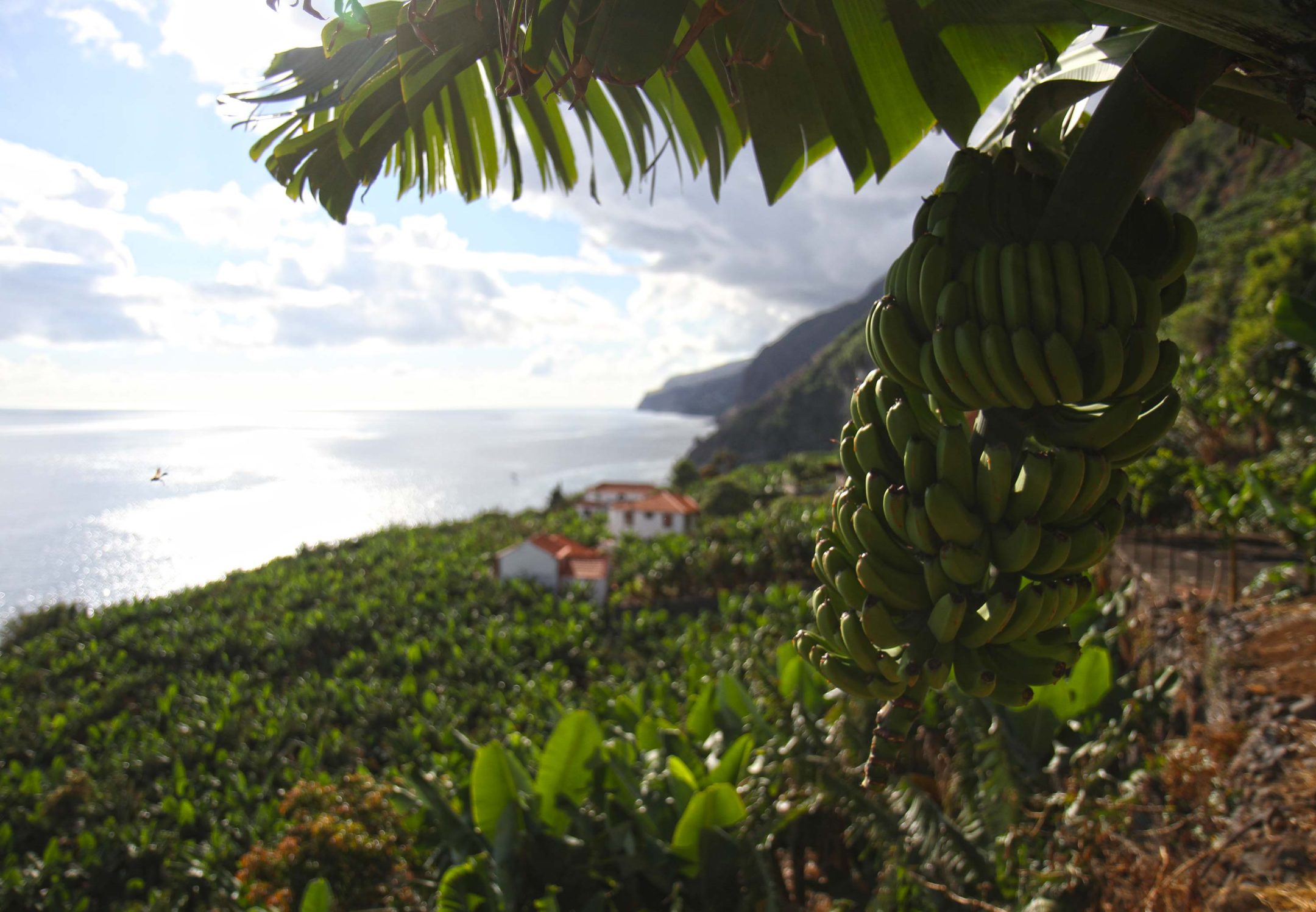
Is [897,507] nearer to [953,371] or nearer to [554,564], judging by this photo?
[953,371]

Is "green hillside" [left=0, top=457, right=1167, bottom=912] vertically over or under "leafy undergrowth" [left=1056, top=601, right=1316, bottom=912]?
under

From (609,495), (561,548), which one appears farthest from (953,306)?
(609,495)

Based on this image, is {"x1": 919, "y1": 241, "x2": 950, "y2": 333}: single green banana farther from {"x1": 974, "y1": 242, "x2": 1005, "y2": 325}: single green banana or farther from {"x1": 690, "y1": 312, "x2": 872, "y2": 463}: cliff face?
{"x1": 690, "y1": 312, "x2": 872, "y2": 463}: cliff face

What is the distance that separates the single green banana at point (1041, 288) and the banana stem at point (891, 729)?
1.65ft

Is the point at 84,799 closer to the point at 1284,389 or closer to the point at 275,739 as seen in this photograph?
the point at 275,739

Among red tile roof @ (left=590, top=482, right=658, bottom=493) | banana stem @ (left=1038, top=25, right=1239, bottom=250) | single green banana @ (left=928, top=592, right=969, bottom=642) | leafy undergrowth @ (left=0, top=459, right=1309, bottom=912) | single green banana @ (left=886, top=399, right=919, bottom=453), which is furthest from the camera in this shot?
red tile roof @ (left=590, top=482, right=658, bottom=493)

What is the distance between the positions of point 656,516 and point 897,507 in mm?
21636

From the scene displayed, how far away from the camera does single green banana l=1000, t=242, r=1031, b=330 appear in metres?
0.90

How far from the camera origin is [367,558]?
21.1 meters

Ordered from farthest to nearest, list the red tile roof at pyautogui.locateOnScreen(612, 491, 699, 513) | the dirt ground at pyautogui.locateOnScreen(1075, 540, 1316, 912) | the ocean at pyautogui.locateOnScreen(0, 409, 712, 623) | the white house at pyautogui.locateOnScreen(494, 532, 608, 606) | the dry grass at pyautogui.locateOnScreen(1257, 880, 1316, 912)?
Result: the red tile roof at pyautogui.locateOnScreen(612, 491, 699, 513) < the white house at pyautogui.locateOnScreen(494, 532, 608, 606) < the ocean at pyautogui.locateOnScreen(0, 409, 712, 623) < the dirt ground at pyautogui.locateOnScreen(1075, 540, 1316, 912) < the dry grass at pyautogui.locateOnScreen(1257, 880, 1316, 912)

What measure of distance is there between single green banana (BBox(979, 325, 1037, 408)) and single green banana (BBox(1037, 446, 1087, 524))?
92mm

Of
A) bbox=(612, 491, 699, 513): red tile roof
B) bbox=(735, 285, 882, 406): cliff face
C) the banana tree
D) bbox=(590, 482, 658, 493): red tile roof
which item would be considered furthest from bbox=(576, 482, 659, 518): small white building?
bbox=(735, 285, 882, 406): cliff face

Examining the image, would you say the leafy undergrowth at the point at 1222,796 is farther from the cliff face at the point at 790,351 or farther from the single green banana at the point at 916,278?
the cliff face at the point at 790,351

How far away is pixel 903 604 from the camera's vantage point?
3.42 ft
